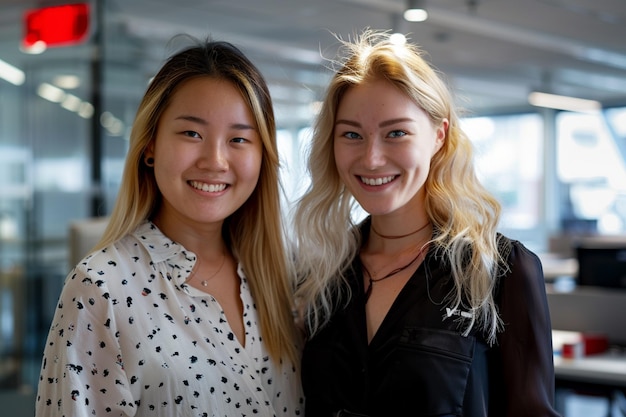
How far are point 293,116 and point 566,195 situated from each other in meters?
5.20

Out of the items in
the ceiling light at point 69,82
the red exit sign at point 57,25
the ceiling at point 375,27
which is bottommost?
the ceiling light at point 69,82

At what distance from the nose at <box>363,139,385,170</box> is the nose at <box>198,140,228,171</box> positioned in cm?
37

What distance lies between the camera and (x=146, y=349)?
1.69 meters

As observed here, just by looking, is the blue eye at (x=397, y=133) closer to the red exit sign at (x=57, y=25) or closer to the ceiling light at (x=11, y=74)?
the red exit sign at (x=57, y=25)

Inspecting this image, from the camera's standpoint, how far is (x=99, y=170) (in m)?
5.16

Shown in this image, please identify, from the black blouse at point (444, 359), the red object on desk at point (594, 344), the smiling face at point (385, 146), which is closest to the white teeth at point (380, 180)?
the smiling face at point (385, 146)

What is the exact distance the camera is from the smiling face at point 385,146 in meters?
1.84

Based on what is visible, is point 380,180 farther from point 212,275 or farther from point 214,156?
point 212,275

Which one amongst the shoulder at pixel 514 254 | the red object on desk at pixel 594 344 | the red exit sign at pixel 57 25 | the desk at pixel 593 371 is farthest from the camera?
the red exit sign at pixel 57 25

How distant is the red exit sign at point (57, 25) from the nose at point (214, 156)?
3556mm

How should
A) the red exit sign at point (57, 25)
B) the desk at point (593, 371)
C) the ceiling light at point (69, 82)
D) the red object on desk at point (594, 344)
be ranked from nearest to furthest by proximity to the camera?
1. the desk at point (593, 371)
2. the red object on desk at point (594, 344)
3. the red exit sign at point (57, 25)
4. the ceiling light at point (69, 82)

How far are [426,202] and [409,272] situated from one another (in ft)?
0.70

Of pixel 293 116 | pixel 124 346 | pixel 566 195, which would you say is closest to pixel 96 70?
pixel 124 346

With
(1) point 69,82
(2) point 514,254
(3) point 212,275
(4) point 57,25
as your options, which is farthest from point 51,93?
(2) point 514,254
